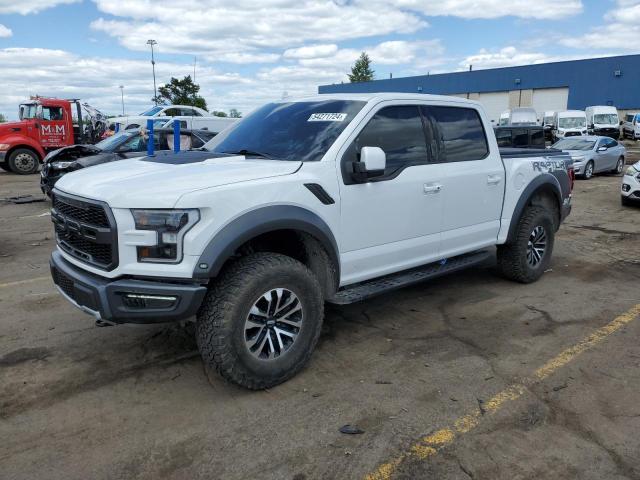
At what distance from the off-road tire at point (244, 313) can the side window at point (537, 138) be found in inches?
580

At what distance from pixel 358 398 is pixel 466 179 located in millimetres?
2380

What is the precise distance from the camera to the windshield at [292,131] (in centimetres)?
405

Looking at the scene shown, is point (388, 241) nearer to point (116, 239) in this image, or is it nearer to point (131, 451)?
point (116, 239)

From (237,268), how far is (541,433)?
2058mm

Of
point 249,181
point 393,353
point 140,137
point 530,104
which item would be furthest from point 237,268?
point 530,104

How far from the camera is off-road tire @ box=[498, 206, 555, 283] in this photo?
576cm

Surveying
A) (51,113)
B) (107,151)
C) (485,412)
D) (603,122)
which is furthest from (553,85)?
(485,412)

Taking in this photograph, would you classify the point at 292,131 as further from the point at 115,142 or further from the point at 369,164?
the point at 115,142

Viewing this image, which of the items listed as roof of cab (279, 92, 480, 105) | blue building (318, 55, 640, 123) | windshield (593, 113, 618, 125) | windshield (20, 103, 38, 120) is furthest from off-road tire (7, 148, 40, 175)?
blue building (318, 55, 640, 123)

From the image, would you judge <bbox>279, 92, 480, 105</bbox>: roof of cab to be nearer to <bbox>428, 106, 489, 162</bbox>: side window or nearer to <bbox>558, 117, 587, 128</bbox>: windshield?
<bbox>428, 106, 489, 162</bbox>: side window

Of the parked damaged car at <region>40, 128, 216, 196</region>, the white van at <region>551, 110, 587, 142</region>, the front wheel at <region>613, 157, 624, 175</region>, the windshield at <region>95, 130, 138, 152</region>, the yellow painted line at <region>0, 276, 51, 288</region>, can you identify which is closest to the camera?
the yellow painted line at <region>0, 276, 51, 288</region>

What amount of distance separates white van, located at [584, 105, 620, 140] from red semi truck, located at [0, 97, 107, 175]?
2996 cm

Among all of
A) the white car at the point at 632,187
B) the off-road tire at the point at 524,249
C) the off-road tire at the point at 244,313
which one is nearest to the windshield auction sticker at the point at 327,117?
the off-road tire at the point at 244,313

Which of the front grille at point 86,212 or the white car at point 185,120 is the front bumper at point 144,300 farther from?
the white car at point 185,120
